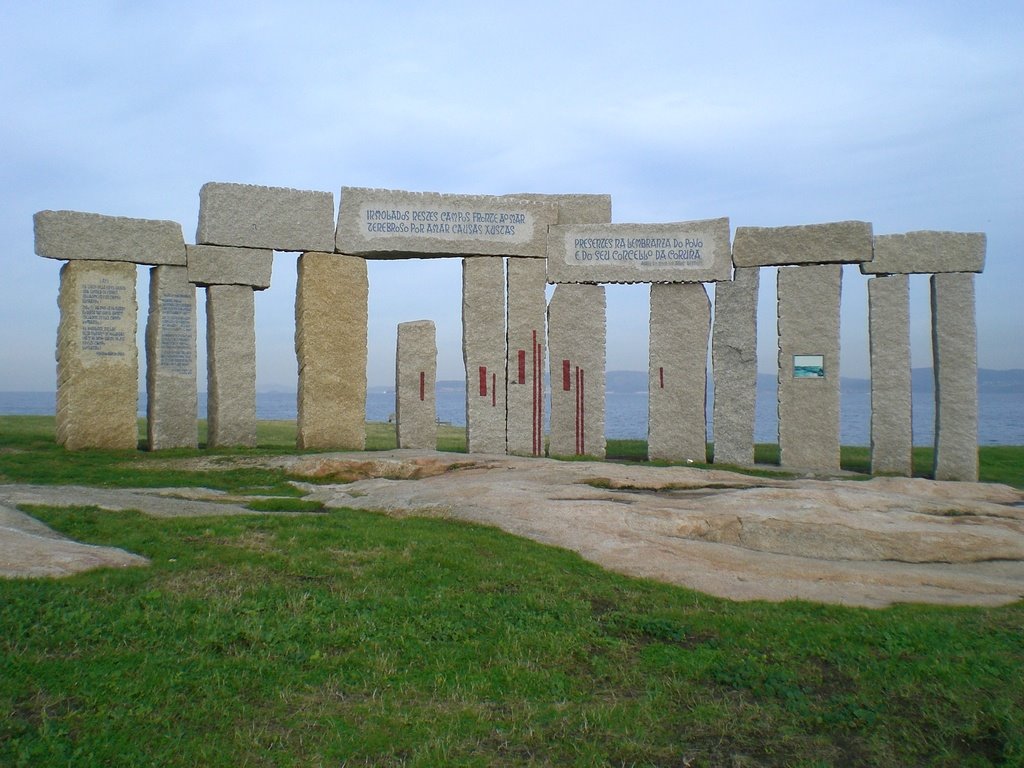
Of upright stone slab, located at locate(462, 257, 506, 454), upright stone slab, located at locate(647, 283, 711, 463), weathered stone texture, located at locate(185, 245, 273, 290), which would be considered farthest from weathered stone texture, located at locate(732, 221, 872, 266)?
weathered stone texture, located at locate(185, 245, 273, 290)

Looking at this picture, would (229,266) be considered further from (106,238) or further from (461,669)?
(461,669)

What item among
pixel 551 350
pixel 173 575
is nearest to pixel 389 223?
pixel 551 350

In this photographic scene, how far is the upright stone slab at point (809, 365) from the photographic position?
18.4m

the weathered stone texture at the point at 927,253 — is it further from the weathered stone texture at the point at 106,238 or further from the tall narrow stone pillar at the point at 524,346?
the weathered stone texture at the point at 106,238

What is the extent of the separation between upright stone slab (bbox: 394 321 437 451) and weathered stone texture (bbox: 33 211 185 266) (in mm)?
4734

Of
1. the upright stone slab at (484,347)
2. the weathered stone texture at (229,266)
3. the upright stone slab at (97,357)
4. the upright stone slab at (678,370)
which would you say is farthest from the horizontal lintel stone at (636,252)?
the upright stone slab at (97,357)

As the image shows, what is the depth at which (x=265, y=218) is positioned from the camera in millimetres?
17859

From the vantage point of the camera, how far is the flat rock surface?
8.98 metres

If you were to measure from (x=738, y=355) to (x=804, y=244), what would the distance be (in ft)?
8.71

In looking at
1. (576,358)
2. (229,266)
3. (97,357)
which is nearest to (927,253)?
(576,358)

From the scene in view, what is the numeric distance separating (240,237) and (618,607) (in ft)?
42.2

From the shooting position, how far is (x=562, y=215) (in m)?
19.4

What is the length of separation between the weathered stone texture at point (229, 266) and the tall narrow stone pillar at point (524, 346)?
5.12m

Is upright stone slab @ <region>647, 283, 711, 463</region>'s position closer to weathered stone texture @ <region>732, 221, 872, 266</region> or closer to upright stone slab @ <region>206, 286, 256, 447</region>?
weathered stone texture @ <region>732, 221, 872, 266</region>
